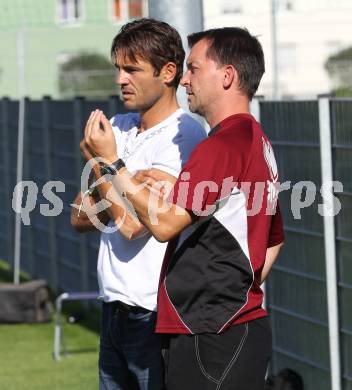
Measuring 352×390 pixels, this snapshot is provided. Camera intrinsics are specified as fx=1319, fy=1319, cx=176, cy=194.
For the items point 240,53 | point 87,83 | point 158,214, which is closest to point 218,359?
point 158,214

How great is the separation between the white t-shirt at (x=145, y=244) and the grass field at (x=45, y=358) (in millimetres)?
4501

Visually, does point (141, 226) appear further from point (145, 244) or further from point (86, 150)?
point (86, 150)

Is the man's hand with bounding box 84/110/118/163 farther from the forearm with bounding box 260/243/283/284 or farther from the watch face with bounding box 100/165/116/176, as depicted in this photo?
the forearm with bounding box 260/243/283/284

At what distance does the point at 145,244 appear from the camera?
5.00 meters

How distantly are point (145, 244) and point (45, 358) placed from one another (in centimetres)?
601

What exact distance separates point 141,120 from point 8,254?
39.2 feet

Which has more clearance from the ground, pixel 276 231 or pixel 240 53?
pixel 240 53

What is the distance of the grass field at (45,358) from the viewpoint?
32.0 feet

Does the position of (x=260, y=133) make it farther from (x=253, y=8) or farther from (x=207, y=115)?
(x=253, y=8)

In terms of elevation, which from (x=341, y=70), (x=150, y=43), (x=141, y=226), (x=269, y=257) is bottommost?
(x=269, y=257)

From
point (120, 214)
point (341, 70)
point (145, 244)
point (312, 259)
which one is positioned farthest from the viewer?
point (341, 70)

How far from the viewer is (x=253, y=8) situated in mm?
25906

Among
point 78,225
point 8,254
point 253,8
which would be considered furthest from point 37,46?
point 78,225

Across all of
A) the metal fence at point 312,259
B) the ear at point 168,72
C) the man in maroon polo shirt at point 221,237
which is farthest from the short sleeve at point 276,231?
the metal fence at point 312,259
